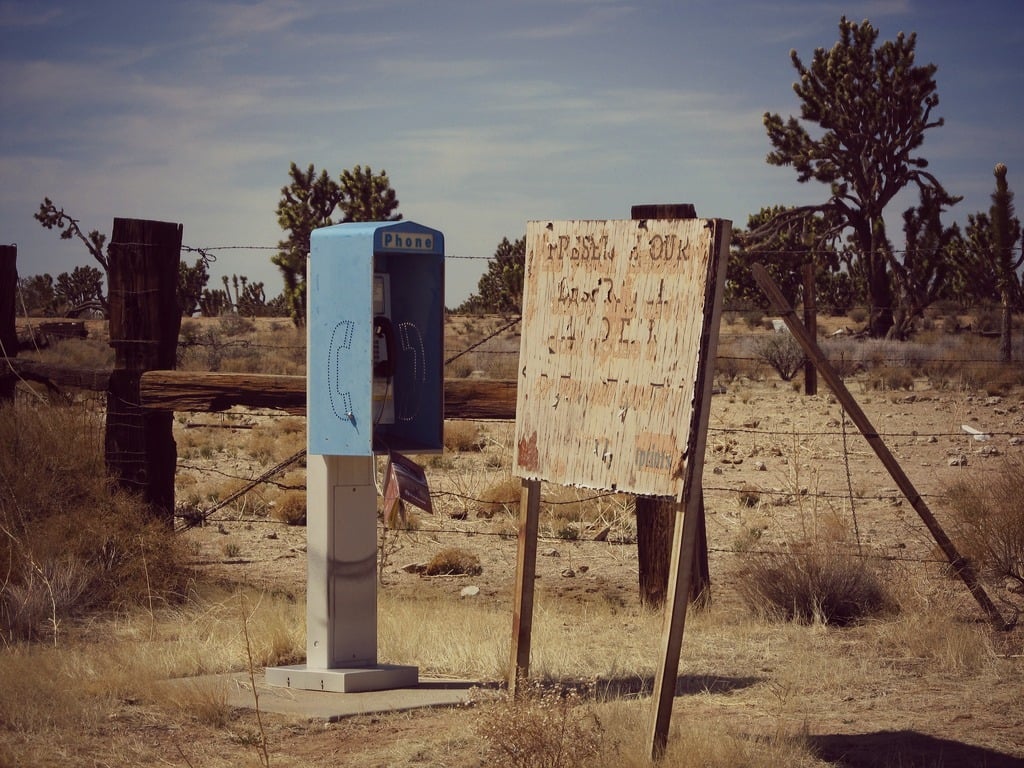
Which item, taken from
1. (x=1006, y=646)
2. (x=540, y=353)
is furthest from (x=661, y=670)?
(x=1006, y=646)

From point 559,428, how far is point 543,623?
8.83ft

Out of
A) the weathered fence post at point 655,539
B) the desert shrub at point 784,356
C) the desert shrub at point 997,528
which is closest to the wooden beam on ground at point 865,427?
the desert shrub at point 997,528

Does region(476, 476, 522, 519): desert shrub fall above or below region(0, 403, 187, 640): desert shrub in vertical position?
below

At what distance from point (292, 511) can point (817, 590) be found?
21.1 feet

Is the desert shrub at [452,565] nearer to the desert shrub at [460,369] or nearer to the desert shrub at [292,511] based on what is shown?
the desert shrub at [292,511]

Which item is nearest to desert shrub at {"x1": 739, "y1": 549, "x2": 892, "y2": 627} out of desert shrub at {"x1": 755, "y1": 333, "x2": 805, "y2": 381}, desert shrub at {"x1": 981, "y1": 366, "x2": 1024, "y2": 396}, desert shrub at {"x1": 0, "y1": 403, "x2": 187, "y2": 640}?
desert shrub at {"x1": 0, "y1": 403, "x2": 187, "y2": 640}

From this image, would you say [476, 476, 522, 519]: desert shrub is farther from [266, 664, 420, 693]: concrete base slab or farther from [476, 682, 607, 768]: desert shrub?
[476, 682, 607, 768]: desert shrub

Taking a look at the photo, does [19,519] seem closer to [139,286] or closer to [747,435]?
[139,286]

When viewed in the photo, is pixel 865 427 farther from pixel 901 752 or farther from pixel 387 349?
pixel 387 349

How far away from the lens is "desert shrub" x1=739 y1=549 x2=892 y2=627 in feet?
26.1

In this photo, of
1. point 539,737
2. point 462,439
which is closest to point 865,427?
point 539,737

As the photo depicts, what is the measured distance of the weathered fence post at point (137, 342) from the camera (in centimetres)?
852

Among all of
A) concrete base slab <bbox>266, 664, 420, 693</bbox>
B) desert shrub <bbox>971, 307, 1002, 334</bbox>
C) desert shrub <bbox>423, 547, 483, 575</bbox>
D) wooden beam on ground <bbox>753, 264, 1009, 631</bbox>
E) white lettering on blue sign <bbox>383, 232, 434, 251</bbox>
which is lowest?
desert shrub <bbox>423, 547, 483, 575</bbox>

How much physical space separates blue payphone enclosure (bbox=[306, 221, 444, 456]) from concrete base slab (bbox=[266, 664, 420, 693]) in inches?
44.6
